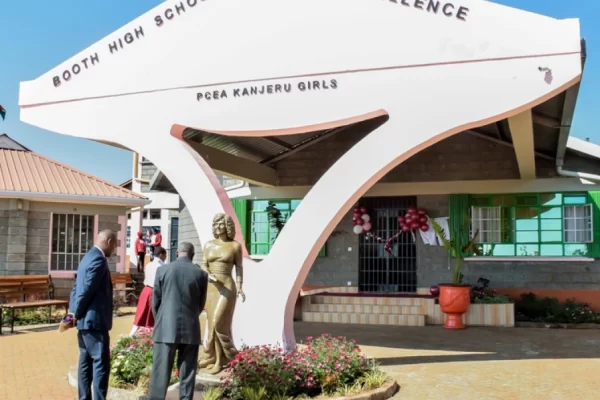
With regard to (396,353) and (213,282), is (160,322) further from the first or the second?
(396,353)

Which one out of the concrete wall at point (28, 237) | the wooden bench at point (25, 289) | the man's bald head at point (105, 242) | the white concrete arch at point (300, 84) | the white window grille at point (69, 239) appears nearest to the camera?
the man's bald head at point (105, 242)

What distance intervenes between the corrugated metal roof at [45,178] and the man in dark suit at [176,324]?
1063 cm

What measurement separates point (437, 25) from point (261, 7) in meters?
2.47

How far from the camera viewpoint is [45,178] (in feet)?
53.1

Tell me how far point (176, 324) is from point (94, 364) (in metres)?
0.88

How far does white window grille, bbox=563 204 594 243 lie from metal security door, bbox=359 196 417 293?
11.3ft

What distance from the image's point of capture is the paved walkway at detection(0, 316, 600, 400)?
23.3ft

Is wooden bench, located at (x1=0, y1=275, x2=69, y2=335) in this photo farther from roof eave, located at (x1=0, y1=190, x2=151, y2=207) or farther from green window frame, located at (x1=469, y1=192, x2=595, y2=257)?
green window frame, located at (x1=469, y1=192, x2=595, y2=257)

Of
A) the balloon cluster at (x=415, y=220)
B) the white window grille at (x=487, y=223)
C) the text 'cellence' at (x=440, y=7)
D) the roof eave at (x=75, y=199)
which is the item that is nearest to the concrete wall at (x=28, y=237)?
the roof eave at (x=75, y=199)

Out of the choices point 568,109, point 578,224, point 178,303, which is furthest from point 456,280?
point 178,303

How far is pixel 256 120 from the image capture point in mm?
8711

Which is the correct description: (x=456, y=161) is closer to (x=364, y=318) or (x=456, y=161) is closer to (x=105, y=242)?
(x=364, y=318)

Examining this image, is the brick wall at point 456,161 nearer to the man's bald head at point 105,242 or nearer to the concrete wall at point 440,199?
the concrete wall at point 440,199

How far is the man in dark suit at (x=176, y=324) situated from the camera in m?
5.49
